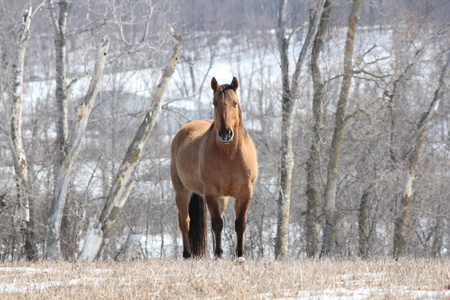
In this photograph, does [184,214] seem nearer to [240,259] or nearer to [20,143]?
[240,259]

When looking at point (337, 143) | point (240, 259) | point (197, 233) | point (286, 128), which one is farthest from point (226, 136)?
point (337, 143)

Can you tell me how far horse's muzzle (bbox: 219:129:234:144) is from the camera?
588cm

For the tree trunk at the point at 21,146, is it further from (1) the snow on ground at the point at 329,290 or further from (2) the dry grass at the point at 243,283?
(2) the dry grass at the point at 243,283

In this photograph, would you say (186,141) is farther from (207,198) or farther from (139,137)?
(139,137)

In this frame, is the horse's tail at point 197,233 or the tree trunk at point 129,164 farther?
the tree trunk at point 129,164

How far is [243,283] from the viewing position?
421 centimetres

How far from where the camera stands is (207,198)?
677 centimetres

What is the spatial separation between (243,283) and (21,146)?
38.2 feet

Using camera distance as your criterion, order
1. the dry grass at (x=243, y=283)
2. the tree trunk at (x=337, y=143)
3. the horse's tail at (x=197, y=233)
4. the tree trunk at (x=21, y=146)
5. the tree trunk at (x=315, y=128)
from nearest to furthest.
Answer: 1. the dry grass at (x=243, y=283)
2. the horse's tail at (x=197, y=233)
3. the tree trunk at (x=21, y=146)
4. the tree trunk at (x=337, y=143)
5. the tree trunk at (x=315, y=128)

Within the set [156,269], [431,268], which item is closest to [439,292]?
[431,268]

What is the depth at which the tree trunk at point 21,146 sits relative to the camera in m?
13.2

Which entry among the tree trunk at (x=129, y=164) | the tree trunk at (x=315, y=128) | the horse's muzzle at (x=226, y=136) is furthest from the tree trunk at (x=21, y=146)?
the horse's muzzle at (x=226, y=136)

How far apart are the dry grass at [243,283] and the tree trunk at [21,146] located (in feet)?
27.9

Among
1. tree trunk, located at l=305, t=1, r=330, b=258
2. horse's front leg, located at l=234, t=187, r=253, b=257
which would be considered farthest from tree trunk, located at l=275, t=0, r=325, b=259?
horse's front leg, located at l=234, t=187, r=253, b=257
